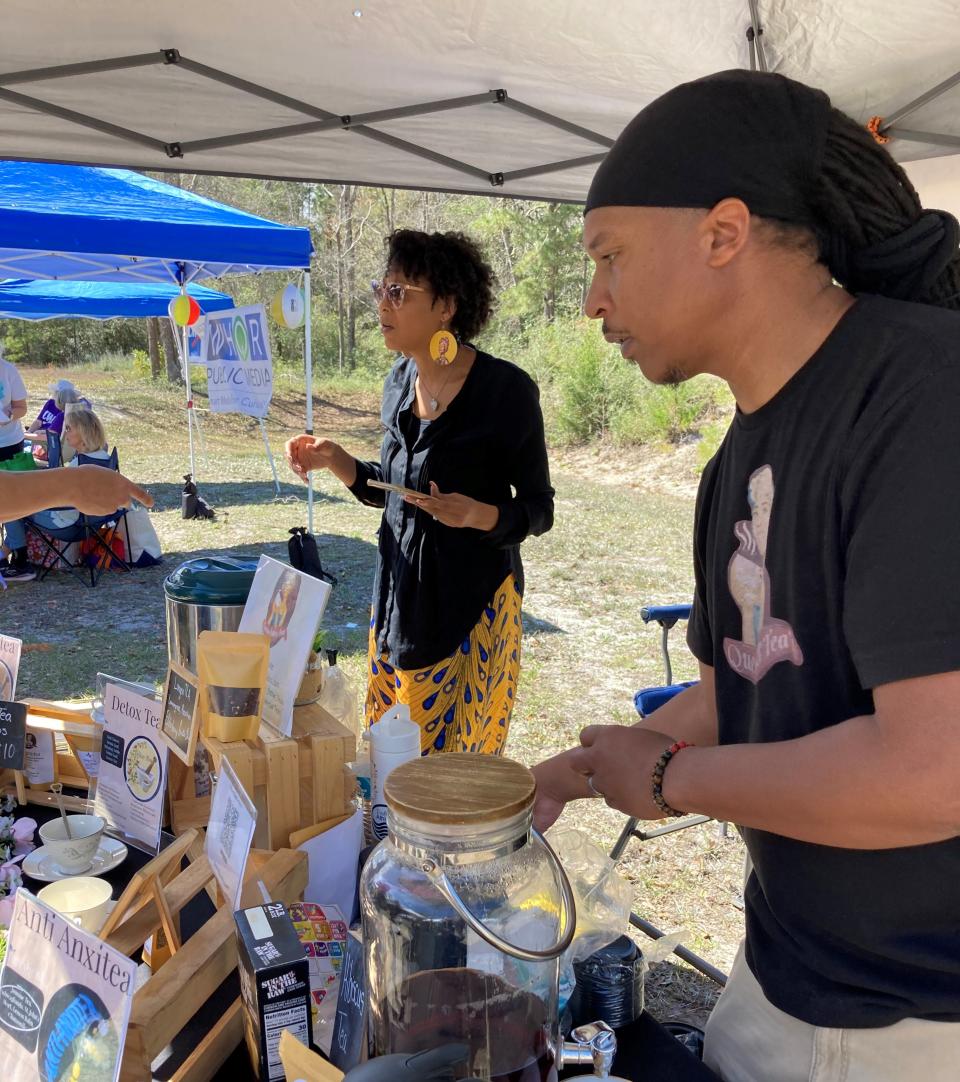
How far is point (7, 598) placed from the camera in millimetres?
6902

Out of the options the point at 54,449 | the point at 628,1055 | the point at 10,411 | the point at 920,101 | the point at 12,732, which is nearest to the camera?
the point at 628,1055

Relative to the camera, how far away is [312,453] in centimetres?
270

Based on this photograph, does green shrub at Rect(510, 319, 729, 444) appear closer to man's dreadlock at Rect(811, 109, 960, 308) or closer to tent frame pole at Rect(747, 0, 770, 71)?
tent frame pole at Rect(747, 0, 770, 71)

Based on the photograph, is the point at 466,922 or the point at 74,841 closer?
the point at 466,922

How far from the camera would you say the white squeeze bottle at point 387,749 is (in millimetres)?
1505

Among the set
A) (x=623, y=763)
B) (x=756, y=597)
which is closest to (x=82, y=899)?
(x=623, y=763)

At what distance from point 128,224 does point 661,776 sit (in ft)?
17.8

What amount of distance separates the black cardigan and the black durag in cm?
164

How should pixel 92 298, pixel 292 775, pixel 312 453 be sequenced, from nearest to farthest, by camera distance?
1. pixel 292 775
2. pixel 312 453
3. pixel 92 298

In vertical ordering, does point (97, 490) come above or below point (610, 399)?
above

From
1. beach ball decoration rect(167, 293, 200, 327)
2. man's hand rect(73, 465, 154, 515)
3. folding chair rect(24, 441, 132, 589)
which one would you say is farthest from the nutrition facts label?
beach ball decoration rect(167, 293, 200, 327)

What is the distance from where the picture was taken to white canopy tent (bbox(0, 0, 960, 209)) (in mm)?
2281

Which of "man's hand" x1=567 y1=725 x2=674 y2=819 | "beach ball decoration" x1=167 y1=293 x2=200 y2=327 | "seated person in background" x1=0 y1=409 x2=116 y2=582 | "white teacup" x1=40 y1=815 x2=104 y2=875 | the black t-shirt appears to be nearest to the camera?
the black t-shirt

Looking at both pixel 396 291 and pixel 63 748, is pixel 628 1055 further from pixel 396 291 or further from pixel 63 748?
pixel 396 291
